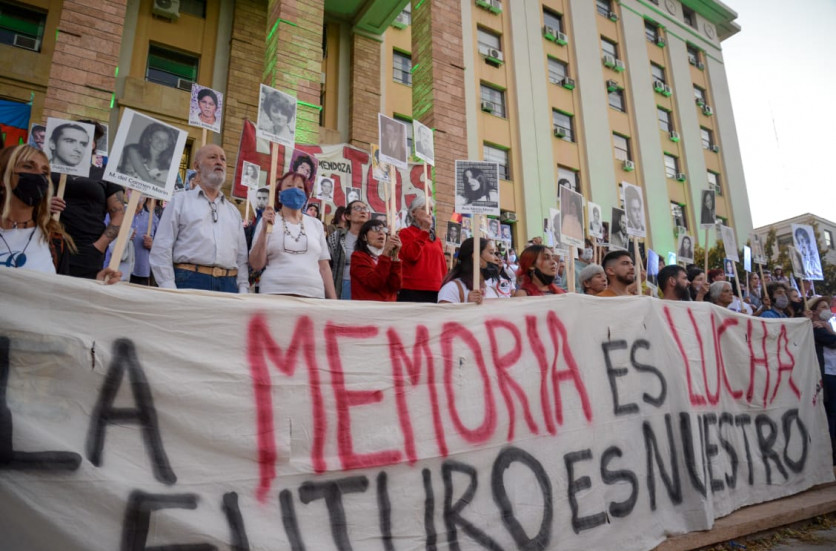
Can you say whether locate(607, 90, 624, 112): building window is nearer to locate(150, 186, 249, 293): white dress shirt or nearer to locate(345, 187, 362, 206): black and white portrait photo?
locate(345, 187, 362, 206): black and white portrait photo

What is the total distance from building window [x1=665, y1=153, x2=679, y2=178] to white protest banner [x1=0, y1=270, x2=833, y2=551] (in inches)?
831

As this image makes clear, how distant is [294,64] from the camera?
9.67 meters

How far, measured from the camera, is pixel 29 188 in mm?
2549

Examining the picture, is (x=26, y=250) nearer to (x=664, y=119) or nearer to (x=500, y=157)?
(x=500, y=157)

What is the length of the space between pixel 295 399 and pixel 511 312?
4.38 feet

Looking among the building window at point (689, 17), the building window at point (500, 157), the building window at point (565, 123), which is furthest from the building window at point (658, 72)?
the building window at point (500, 157)

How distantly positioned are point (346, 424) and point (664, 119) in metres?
24.4

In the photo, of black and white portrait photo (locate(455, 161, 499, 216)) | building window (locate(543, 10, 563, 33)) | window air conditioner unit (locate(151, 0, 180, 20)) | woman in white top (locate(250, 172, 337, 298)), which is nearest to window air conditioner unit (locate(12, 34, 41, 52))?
window air conditioner unit (locate(151, 0, 180, 20))

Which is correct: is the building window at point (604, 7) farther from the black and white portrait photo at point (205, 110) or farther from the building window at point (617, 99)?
the black and white portrait photo at point (205, 110)

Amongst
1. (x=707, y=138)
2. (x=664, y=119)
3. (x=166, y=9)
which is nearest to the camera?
(x=166, y=9)

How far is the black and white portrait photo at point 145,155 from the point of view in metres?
2.50

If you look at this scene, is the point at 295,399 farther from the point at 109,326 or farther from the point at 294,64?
the point at 294,64

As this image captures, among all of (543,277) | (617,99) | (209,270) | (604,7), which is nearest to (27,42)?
(209,270)

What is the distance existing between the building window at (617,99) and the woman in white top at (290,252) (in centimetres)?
2010
